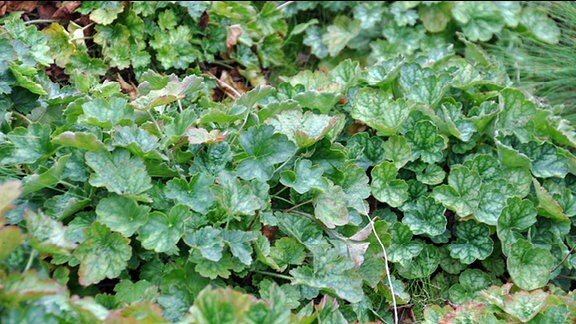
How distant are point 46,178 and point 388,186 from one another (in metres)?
0.98

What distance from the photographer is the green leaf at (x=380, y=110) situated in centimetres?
212

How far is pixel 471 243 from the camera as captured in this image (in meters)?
2.06

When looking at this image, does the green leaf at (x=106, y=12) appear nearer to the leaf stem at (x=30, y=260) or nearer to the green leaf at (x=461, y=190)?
the leaf stem at (x=30, y=260)

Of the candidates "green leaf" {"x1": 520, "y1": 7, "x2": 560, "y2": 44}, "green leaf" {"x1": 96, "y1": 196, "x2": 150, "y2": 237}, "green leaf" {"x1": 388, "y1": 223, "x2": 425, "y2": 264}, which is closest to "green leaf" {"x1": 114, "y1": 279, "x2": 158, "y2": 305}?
"green leaf" {"x1": 96, "y1": 196, "x2": 150, "y2": 237}

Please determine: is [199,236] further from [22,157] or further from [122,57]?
[122,57]

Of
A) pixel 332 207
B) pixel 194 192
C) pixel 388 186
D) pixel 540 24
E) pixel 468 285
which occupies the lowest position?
pixel 468 285

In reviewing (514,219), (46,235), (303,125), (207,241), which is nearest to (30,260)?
(46,235)

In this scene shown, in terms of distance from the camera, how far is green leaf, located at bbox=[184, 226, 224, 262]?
163 cm

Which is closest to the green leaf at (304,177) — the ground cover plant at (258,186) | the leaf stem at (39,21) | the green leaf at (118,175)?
the ground cover plant at (258,186)

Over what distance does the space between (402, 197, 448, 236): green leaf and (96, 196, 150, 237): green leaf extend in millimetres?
801

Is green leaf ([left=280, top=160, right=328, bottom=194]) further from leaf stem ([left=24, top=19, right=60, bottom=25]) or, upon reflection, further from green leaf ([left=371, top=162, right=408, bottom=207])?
leaf stem ([left=24, top=19, right=60, bottom=25])

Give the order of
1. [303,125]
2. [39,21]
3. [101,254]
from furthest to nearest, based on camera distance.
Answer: [39,21], [303,125], [101,254]

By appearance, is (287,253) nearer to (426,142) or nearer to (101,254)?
(101,254)

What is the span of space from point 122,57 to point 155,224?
37.4 inches
